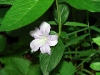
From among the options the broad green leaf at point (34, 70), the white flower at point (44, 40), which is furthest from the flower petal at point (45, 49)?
the broad green leaf at point (34, 70)

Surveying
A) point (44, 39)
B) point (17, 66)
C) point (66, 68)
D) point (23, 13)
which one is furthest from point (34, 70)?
point (23, 13)

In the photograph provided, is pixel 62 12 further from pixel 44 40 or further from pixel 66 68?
pixel 66 68

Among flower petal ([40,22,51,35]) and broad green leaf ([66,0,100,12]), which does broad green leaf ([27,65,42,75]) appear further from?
broad green leaf ([66,0,100,12])

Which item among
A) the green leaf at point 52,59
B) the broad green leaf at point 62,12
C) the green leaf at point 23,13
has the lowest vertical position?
the green leaf at point 52,59

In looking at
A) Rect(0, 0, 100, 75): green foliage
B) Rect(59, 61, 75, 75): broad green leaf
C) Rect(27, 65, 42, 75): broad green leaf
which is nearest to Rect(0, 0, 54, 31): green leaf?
Rect(0, 0, 100, 75): green foliage

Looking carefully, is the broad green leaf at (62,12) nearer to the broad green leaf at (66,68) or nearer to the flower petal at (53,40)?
the flower petal at (53,40)

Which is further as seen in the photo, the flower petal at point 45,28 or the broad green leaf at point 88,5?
the flower petal at point 45,28
